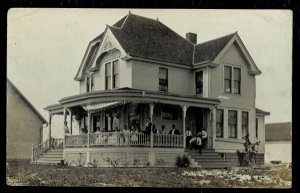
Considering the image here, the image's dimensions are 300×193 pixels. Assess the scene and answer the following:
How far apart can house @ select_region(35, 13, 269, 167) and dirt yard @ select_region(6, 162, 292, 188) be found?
2.23 ft

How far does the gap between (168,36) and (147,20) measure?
1846 mm

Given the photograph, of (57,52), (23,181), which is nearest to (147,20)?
(57,52)

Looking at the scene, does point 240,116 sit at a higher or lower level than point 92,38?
lower

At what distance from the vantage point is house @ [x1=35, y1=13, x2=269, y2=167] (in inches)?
756

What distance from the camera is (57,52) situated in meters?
18.5

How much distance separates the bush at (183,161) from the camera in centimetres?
1916

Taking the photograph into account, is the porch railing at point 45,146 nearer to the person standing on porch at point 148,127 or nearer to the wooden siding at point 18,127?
the wooden siding at point 18,127

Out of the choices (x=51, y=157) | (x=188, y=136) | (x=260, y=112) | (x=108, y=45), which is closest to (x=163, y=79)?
(x=108, y=45)

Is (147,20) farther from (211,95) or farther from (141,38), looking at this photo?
(211,95)

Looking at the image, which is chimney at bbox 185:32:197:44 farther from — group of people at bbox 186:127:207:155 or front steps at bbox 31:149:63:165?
front steps at bbox 31:149:63:165

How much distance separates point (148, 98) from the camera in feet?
63.9

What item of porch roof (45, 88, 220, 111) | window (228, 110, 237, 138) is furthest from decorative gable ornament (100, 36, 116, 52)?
window (228, 110, 237, 138)

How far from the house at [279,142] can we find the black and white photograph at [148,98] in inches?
1.8

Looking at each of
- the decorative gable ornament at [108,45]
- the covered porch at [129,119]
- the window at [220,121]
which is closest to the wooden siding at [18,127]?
the covered porch at [129,119]
